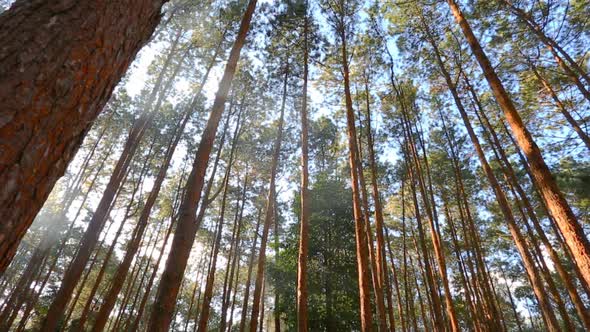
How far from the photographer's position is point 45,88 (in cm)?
92

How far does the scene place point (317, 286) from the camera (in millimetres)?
11828

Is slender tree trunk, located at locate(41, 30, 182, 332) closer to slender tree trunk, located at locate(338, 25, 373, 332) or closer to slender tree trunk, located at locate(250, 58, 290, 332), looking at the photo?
slender tree trunk, located at locate(250, 58, 290, 332)

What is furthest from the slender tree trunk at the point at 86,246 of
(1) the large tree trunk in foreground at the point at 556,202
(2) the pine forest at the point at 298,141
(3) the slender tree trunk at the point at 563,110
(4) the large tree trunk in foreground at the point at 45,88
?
(3) the slender tree trunk at the point at 563,110

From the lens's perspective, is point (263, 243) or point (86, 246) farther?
point (263, 243)

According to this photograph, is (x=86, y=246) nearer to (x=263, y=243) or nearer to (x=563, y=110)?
(x=263, y=243)

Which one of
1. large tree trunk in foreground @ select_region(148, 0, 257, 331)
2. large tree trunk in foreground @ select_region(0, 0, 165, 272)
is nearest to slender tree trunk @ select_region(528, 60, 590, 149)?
large tree trunk in foreground @ select_region(148, 0, 257, 331)

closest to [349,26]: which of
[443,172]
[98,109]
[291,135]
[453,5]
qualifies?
[453,5]

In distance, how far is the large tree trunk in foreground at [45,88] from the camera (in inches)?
32.3

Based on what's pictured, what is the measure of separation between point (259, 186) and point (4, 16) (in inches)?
715

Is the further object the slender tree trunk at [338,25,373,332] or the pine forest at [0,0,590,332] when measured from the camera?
the slender tree trunk at [338,25,373,332]

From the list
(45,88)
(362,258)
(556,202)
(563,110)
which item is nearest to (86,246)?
(362,258)

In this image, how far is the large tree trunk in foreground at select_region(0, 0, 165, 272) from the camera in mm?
821

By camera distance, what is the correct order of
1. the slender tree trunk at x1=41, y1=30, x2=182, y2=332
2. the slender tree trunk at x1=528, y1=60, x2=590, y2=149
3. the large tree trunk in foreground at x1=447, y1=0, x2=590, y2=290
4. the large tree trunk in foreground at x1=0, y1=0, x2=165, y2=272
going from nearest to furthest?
the large tree trunk in foreground at x1=0, y1=0, x2=165, y2=272
the large tree trunk in foreground at x1=447, y1=0, x2=590, y2=290
the slender tree trunk at x1=41, y1=30, x2=182, y2=332
the slender tree trunk at x1=528, y1=60, x2=590, y2=149

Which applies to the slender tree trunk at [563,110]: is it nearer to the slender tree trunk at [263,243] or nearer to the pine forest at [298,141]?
the pine forest at [298,141]
